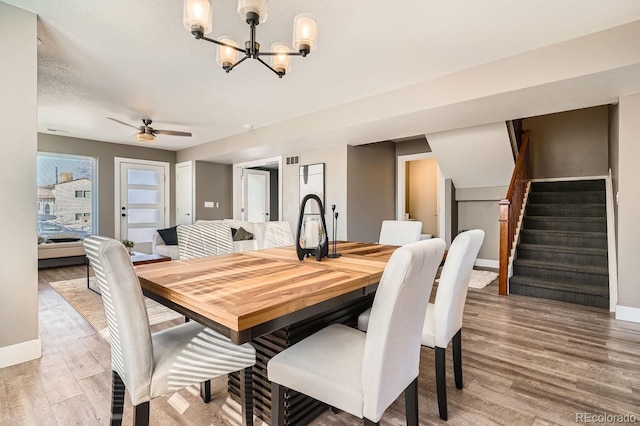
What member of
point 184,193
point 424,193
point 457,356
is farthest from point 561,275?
point 184,193

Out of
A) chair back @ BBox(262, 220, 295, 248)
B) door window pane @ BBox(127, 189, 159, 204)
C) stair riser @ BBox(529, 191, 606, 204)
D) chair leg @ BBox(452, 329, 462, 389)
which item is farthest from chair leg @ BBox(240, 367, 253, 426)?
door window pane @ BBox(127, 189, 159, 204)

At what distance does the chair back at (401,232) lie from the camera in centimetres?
296

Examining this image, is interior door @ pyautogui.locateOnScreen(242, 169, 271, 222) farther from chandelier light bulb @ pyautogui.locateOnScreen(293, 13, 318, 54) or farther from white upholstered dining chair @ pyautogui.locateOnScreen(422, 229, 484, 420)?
white upholstered dining chair @ pyautogui.locateOnScreen(422, 229, 484, 420)

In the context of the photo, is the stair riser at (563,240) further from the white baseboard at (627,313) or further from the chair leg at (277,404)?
the chair leg at (277,404)

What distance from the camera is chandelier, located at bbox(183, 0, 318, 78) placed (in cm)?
163

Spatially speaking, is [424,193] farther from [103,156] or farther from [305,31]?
[103,156]

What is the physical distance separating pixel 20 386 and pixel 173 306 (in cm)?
162

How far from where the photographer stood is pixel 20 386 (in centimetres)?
191

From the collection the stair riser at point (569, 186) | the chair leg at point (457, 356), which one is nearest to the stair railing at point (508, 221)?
the stair riser at point (569, 186)

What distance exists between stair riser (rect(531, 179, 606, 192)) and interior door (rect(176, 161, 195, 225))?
23.5 ft

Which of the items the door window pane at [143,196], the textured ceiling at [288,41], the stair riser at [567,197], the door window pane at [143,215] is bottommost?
the door window pane at [143,215]

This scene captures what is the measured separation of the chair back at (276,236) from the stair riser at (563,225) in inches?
161

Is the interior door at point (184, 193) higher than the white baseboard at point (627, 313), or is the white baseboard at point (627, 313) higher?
the interior door at point (184, 193)

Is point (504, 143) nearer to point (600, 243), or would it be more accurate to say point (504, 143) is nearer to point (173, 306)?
point (600, 243)
